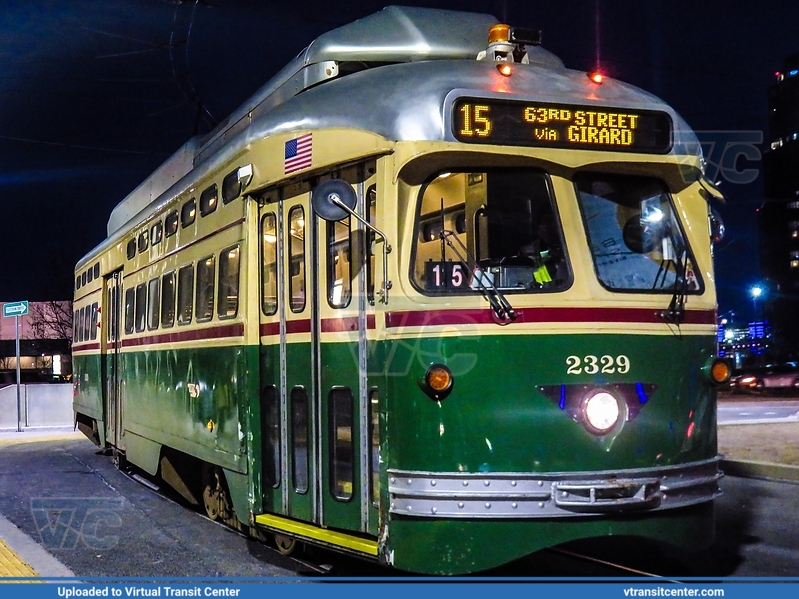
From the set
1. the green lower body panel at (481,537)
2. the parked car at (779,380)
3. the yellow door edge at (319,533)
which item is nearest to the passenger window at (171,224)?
the yellow door edge at (319,533)

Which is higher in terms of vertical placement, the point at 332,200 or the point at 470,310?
the point at 332,200

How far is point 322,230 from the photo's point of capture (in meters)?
6.14

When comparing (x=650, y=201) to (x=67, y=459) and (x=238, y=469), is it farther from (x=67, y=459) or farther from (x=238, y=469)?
(x=67, y=459)

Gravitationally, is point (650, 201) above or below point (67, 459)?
above

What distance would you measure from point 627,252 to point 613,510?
1.50 metres

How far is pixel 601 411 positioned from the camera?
17.5 feet

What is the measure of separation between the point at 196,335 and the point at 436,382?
3.28 m

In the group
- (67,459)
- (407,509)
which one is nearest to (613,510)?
(407,509)

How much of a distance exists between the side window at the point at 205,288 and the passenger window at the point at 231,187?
0.58 metres

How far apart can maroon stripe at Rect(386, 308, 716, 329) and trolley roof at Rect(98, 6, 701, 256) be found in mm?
986

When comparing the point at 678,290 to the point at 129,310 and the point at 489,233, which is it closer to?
the point at 489,233

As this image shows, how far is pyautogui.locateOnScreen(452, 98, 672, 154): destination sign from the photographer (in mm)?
5480

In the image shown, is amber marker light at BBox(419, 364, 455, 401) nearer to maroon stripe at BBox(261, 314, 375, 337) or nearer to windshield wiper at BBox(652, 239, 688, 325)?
maroon stripe at BBox(261, 314, 375, 337)

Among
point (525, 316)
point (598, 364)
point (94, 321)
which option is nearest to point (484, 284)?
point (525, 316)
